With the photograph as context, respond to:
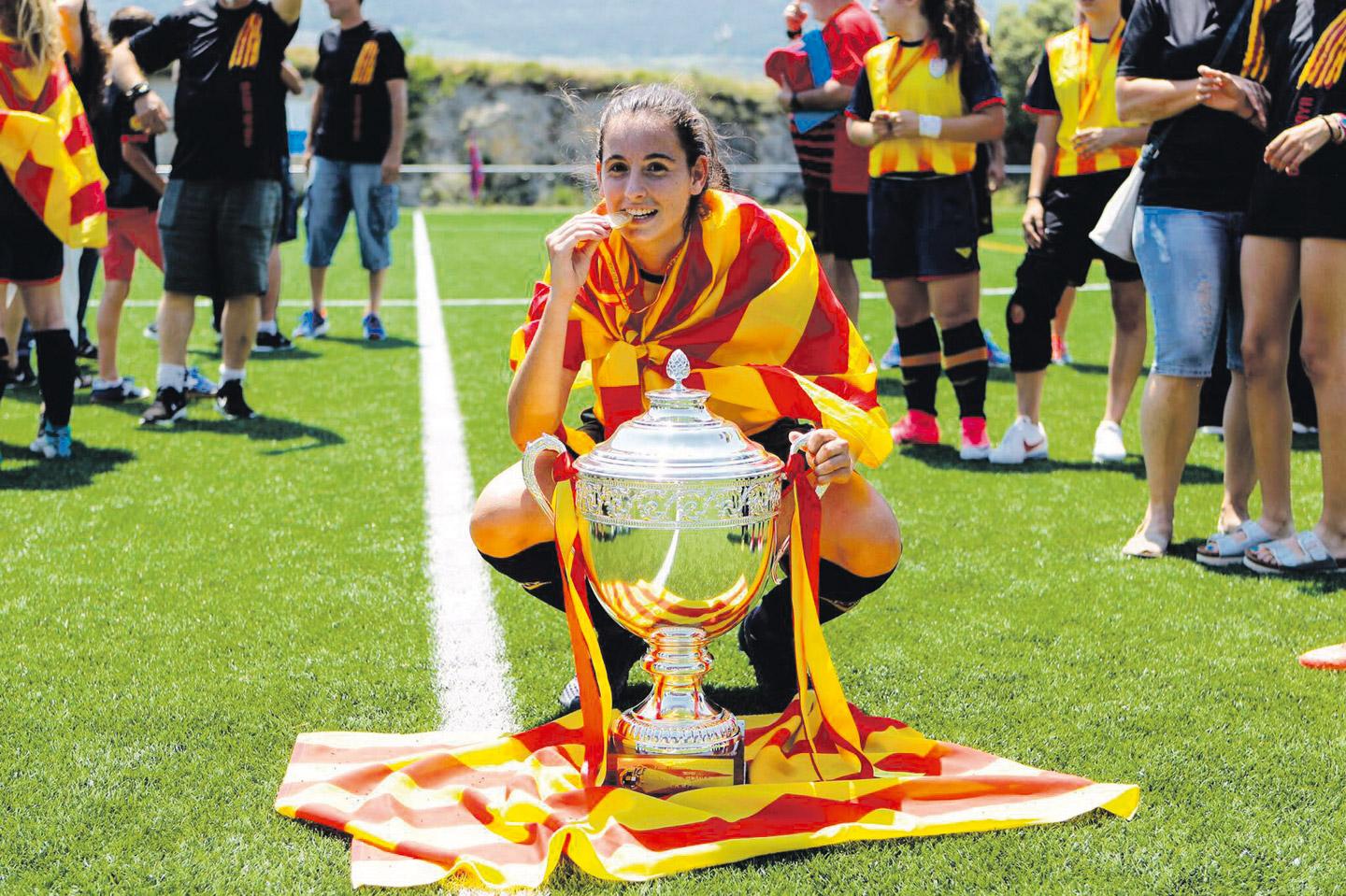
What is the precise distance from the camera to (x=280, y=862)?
7.74ft

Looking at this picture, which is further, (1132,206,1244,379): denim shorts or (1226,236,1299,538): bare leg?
(1132,206,1244,379): denim shorts

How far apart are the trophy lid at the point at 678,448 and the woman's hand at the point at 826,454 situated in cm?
6

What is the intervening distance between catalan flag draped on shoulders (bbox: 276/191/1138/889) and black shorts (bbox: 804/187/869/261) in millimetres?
4051

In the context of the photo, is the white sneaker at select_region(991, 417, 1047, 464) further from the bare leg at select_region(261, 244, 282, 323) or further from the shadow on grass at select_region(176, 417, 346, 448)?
the bare leg at select_region(261, 244, 282, 323)

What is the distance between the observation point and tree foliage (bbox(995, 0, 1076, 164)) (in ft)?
154

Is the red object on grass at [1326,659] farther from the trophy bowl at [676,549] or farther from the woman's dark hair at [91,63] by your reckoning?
the woman's dark hair at [91,63]

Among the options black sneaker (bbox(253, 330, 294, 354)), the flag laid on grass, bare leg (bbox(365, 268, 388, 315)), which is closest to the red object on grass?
the flag laid on grass

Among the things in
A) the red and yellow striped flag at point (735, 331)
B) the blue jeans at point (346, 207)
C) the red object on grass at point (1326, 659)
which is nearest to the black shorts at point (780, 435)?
the red and yellow striped flag at point (735, 331)

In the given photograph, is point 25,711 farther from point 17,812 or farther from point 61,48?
point 61,48

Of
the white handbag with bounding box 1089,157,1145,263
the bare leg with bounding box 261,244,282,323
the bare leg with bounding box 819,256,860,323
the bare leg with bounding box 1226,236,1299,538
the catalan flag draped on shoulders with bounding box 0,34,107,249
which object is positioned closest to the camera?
the bare leg with bounding box 1226,236,1299,538

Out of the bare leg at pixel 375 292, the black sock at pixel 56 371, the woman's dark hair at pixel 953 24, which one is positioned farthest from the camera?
the bare leg at pixel 375 292

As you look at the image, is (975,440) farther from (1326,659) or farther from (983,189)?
(1326,659)

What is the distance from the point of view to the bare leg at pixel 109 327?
705 centimetres

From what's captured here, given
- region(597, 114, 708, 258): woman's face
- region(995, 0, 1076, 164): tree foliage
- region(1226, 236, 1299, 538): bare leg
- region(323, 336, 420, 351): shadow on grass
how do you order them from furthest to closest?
region(995, 0, 1076, 164): tree foliage < region(323, 336, 420, 351): shadow on grass < region(1226, 236, 1299, 538): bare leg < region(597, 114, 708, 258): woman's face
